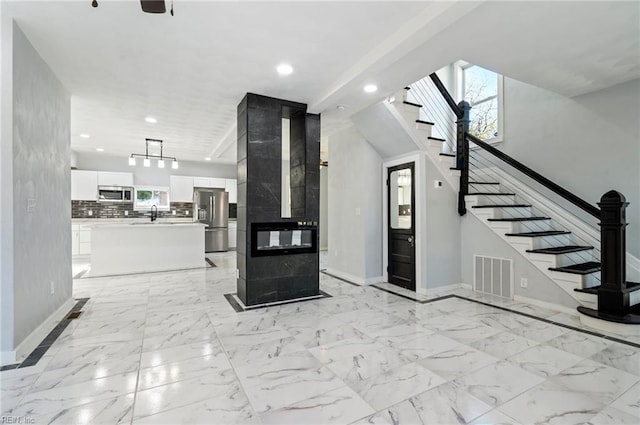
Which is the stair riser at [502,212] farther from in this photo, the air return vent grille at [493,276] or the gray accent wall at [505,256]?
the air return vent grille at [493,276]

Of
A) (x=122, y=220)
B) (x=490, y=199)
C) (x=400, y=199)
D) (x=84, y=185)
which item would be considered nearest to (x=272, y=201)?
(x=400, y=199)

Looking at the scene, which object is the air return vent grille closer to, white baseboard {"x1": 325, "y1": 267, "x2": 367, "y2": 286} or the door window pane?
the door window pane

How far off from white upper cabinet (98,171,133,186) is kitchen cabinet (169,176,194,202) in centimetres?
101

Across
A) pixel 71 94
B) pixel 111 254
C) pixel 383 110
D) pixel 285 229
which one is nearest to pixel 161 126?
pixel 71 94

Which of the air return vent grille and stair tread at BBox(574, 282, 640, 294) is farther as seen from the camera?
the air return vent grille

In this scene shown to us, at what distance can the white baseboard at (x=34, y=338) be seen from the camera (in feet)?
7.86

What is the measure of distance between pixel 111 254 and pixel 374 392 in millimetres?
5729

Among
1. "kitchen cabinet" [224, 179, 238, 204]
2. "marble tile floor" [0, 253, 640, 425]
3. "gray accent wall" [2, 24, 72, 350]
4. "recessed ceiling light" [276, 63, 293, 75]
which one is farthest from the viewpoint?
"kitchen cabinet" [224, 179, 238, 204]

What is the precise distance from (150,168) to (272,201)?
6228 mm

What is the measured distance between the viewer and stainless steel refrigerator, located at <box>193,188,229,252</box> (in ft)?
28.3

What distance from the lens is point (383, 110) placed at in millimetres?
4270

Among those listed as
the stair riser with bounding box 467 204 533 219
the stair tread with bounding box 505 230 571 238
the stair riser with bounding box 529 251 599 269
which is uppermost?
the stair riser with bounding box 467 204 533 219

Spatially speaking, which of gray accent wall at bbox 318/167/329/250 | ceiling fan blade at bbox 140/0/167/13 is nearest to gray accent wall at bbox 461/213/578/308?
ceiling fan blade at bbox 140/0/167/13

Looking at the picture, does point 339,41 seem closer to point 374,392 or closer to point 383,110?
point 383,110
